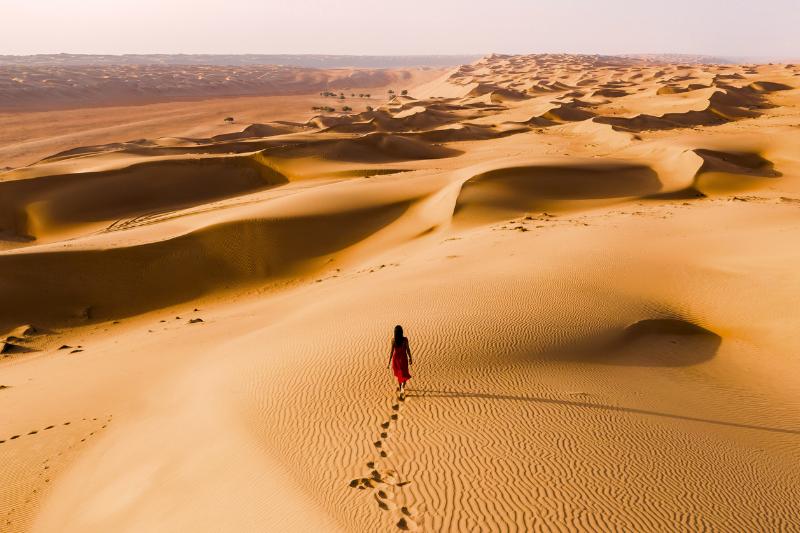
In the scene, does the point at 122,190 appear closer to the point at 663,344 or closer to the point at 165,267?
the point at 165,267

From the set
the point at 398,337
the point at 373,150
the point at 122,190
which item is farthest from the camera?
the point at 373,150

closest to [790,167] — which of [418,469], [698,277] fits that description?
[698,277]

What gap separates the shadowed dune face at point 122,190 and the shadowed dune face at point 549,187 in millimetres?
11702

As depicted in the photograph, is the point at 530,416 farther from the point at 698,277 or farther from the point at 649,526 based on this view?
the point at 698,277

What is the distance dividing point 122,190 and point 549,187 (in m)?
18.1

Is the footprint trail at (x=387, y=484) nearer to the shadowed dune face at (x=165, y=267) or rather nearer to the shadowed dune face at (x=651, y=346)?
Result: the shadowed dune face at (x=651, y=346)

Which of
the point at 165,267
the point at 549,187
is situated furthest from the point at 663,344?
the point at 165,267

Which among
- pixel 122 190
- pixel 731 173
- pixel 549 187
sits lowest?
pixel 122 190

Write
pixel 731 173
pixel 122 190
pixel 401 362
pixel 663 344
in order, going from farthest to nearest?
1. pixel 122 190
2. pixel 731 173
3. pixel 663 344
4. pixel 401 362

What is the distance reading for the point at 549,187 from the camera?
2028cm

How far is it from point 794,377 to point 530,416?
15.1 feet

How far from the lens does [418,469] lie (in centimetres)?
529

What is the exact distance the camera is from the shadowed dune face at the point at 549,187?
18328 millimetres

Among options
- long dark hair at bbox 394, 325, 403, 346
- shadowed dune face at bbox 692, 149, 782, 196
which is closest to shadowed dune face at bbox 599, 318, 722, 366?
long dark hair at bbox 394, 325, 403, 346
